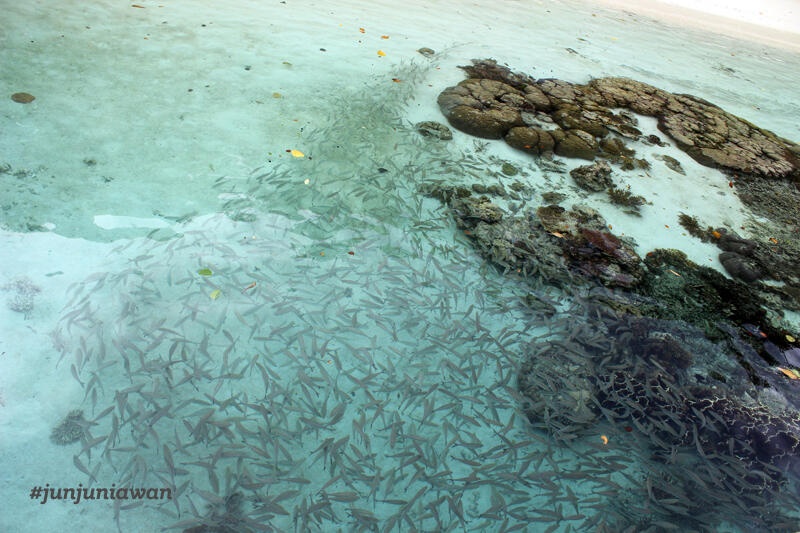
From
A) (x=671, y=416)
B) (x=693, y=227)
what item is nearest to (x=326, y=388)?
(x=671, y=416)

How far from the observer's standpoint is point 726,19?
14.6 m

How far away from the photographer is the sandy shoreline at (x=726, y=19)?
13047mm

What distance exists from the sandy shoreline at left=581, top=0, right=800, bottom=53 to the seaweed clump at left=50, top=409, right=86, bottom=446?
15996 millimetres

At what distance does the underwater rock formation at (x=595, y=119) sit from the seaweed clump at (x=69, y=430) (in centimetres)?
532

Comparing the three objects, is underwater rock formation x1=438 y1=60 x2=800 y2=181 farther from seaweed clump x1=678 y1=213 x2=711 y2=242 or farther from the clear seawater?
seaweed clump x1=678 y1=213 x2=711 y2=242

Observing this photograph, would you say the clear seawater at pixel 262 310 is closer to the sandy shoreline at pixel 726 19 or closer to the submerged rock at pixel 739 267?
the submerged rock at pixel 739 267

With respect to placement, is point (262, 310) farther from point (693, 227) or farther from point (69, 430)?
point (693, 227)

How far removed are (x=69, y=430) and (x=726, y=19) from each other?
67.8 feet

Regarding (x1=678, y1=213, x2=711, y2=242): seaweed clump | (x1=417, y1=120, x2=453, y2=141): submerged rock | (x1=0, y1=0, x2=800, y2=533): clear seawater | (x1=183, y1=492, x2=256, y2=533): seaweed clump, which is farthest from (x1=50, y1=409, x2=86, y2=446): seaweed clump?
(x1=678, y1=213, x2=711, y2=242): seaweed clump

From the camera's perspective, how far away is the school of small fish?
8.07 ft

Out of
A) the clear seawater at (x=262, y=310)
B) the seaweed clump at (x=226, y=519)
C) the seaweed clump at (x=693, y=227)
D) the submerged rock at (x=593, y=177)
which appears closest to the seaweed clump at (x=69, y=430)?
the clear seawater at (x=262, y=310)

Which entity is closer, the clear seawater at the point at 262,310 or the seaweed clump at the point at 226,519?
the seaweed clump at the point at 226,519

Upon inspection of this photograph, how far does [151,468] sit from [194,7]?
8.48 metres

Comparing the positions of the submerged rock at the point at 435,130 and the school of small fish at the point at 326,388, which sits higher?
the submerged rock at the point at 435,130
